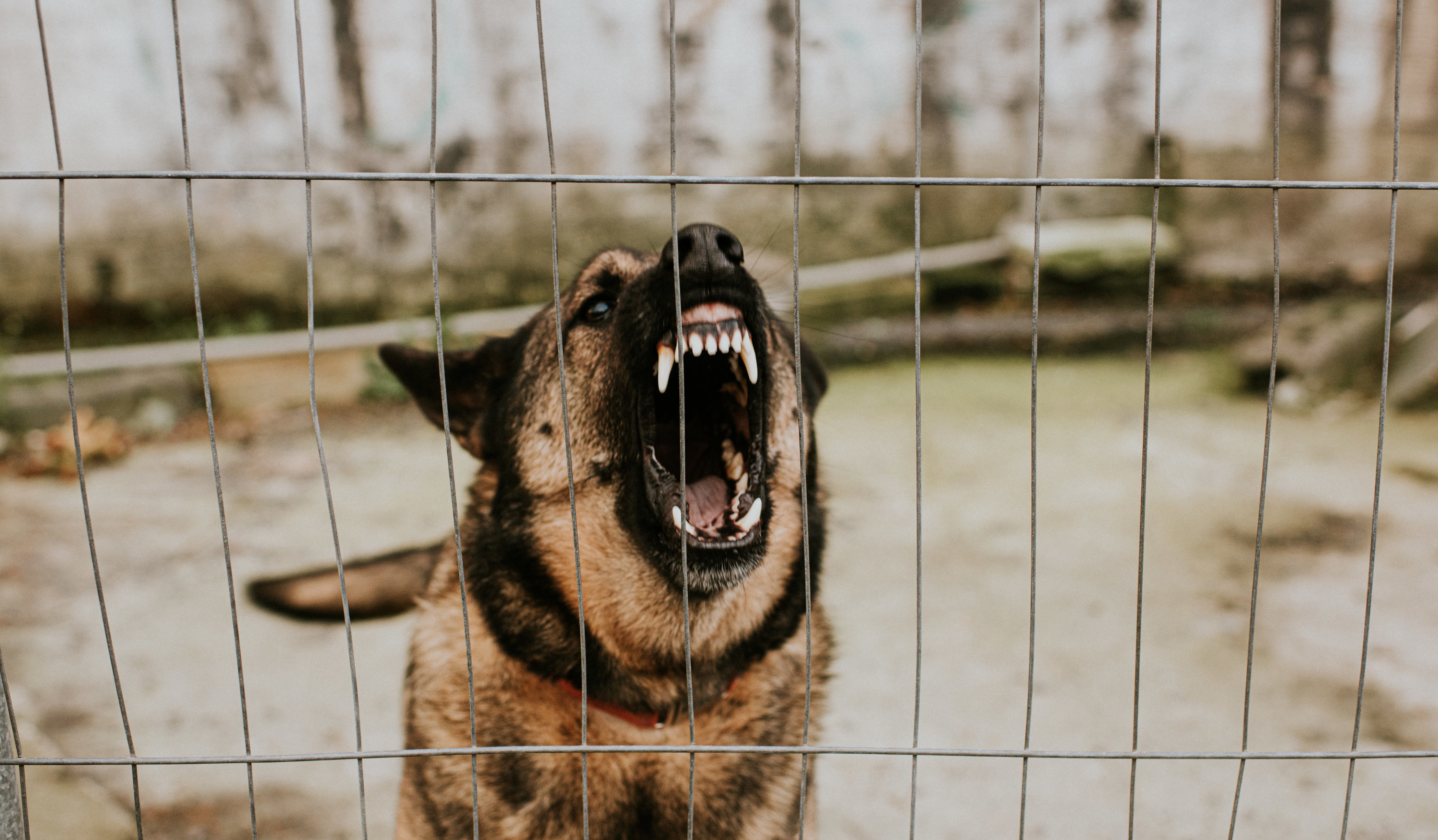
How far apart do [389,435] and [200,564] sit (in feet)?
7.13

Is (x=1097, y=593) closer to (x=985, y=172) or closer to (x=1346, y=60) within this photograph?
(x=985, y=172)

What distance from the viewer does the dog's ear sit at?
90.0 inches

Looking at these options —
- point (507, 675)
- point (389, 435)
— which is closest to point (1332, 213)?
point (389, 435)

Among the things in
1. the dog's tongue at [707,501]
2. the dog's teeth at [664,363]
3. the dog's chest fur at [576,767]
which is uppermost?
the dog's teeth at [664,363]

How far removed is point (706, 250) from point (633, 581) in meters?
0.76

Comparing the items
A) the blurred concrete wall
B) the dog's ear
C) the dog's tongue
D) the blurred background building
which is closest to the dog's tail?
the dog's ear

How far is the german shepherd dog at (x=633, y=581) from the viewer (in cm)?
193

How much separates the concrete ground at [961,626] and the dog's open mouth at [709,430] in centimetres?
109

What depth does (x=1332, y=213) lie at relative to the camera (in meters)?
8.94

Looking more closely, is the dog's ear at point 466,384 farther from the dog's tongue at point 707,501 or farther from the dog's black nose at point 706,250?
the dog's black nose at point 706,250

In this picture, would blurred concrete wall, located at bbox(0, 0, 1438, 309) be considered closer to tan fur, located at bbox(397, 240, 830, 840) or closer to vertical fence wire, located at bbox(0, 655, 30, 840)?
tan fur, located at bbox(397, 240, 830, 840)

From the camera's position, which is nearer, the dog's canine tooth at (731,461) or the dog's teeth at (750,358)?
the dog's teeth at (750,358)

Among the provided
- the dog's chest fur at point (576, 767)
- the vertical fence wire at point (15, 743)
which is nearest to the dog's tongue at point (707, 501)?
the dog's chest fur at point (576, 767)

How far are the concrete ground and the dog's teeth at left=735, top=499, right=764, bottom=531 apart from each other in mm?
1240
